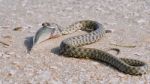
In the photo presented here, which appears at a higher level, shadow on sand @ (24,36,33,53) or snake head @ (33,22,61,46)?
snake head @ (33,22,61,46)

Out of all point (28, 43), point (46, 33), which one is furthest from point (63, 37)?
point (28, 43)

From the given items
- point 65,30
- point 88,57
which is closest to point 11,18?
point 65,30

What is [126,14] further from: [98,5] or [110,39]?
[110,39]

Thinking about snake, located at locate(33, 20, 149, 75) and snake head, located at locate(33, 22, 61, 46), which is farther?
snake head, located at locate(33, 22, 61, 46)

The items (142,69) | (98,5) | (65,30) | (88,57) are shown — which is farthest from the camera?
(98,5)

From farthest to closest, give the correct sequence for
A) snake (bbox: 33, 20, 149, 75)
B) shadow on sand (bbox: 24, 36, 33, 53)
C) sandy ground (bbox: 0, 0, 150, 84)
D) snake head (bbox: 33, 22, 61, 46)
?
snake head (bbox: 33, 22, 61, 46)
shadow on sand (bbox: 24, 36, 33, 53)
snake (bbox: 33, 20, 149, 75)
sandy ground (bbox: 0, 0, 150, 84)
